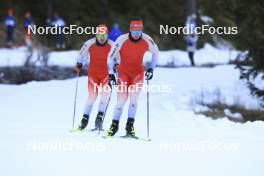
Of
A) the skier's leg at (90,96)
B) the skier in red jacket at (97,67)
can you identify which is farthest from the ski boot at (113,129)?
the skier's leg at (90,96)

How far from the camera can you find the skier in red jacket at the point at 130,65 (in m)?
10.6

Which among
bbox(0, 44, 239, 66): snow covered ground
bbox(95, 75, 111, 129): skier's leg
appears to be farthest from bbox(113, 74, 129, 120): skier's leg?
bbox(0, 44, 239, 66): snow covered ground

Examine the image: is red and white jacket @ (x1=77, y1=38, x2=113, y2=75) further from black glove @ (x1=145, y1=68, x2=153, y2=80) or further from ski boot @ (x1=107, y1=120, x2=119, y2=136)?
ski boot @ (x1=107, y1=120, x2=119, y2=136)

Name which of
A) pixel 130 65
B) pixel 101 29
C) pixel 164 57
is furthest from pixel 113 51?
pixel 164 57

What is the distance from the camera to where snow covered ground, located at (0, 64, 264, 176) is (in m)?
8.27

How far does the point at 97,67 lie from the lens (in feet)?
37.8

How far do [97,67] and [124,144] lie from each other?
84.8 inches

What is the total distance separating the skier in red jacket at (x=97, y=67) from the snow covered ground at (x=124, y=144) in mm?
550

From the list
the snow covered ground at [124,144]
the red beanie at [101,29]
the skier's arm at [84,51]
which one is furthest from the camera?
the skier's arm at [84,51]

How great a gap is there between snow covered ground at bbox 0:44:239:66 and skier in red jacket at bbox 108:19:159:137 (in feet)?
37.6

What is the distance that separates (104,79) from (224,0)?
5427 millimetres

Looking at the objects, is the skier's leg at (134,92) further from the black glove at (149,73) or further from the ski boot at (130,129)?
the black glove at (149,73)

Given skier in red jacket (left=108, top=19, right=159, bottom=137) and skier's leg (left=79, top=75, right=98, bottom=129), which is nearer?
skier in red jacket (left=108, top=19, right=159, bottom=137)

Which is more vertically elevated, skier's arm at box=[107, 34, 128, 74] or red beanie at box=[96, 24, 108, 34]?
red beanie at box=[96, 24, 108, 34]
